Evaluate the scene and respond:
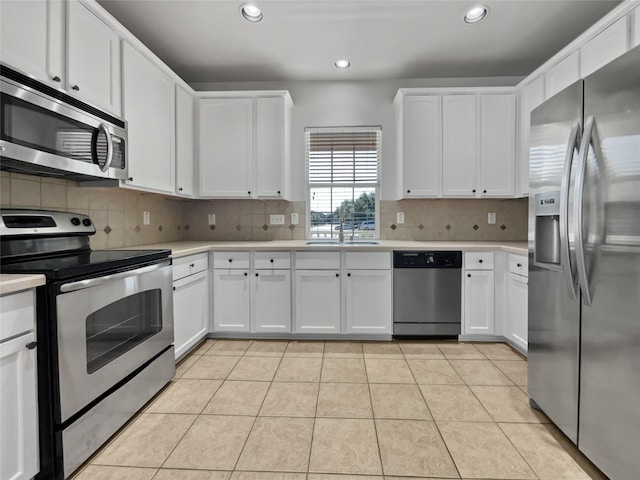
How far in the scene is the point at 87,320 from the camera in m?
1.41

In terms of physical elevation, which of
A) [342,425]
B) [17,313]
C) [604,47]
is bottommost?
[342,425]

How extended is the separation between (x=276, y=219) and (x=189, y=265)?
3.96 ft

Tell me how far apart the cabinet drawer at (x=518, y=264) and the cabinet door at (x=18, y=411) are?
2.93 m

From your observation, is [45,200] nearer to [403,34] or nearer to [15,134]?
[15,134]

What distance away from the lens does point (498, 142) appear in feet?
9.95

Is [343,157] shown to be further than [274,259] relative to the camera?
Yes

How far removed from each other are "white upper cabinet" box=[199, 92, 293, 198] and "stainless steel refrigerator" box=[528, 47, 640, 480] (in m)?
2.14

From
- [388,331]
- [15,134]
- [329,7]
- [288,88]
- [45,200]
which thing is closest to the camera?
[15,134]

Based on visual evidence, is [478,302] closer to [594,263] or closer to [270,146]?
[594,263]

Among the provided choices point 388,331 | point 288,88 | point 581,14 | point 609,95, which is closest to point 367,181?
point 288,88

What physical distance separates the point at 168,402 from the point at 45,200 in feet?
Result: 4.49

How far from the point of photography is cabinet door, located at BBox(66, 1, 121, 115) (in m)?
1.68

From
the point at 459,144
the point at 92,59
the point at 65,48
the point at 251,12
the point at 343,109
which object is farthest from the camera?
the point at 343,109

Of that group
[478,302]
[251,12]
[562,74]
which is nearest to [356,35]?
[251,12]
